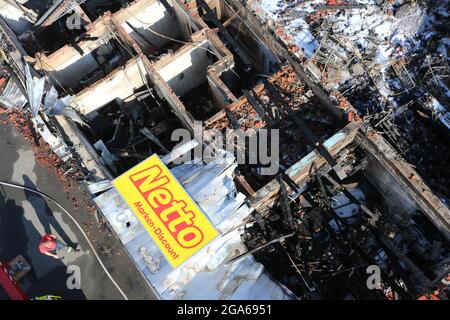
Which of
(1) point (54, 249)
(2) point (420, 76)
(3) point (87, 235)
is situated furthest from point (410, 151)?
(1) point (54, 249)

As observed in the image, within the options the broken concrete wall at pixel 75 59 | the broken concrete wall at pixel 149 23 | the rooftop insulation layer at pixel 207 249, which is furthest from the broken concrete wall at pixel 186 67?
the rooftop insulation layer at pixel 207 249

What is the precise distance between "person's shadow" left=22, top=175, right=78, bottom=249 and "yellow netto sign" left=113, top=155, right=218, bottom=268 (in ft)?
19.6

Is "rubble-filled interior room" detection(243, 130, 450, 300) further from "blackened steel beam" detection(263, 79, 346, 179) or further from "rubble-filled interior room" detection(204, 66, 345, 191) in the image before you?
"rubble-filled interior room" detection(204, 66, 345, 191)

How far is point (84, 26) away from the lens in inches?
703

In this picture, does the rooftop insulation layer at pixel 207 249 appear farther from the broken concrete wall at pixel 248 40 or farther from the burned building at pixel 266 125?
the broken concrete wall at pixel 248 40

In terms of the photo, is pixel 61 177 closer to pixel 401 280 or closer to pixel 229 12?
pixel 229 12

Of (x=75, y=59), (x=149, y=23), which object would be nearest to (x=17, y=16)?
(x=75, y=59)

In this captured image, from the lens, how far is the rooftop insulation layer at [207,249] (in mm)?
13438

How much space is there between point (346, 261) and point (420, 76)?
338 inches

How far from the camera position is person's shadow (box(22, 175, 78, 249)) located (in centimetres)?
1820

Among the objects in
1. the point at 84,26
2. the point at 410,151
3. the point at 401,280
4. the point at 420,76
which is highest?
the point at 84,26

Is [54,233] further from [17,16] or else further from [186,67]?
[17,16]

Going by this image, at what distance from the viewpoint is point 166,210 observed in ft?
44.3

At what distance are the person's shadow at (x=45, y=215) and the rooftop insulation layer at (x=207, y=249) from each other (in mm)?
5166
